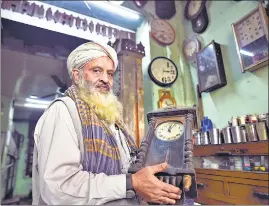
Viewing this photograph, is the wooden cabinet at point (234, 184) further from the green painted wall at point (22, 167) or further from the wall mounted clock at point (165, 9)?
the green painted wall at point (22, 167)

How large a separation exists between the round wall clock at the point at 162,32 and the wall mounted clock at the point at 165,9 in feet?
0.58

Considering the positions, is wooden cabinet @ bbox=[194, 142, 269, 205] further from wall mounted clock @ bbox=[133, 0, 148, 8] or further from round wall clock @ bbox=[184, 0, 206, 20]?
wall mounted clock @ bbox=[133, 0, 148, 8]

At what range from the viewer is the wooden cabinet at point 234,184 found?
1.54 meters

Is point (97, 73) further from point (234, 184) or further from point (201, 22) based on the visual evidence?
point (201, 22)

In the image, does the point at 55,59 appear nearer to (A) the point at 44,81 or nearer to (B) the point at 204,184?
(A) the point at 44,81

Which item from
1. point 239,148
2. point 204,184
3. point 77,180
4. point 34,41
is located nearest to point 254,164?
point 239,148

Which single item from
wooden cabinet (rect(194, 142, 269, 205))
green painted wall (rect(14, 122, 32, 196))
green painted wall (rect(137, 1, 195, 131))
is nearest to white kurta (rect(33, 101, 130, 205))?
wooden cabinet (rect(194, 142, 269, 205))

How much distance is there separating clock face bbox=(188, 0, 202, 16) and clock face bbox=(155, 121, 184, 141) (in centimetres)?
249

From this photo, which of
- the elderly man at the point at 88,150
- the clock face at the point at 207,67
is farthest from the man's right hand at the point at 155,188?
the clock face at the point at 207,67

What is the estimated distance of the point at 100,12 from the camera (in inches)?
103

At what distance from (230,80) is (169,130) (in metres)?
1.83

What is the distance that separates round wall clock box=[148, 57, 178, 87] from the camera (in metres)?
2.59

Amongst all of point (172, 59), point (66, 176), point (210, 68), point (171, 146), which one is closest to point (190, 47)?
point (172, 59)

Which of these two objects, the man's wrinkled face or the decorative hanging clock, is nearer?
the decorative hanging clock
